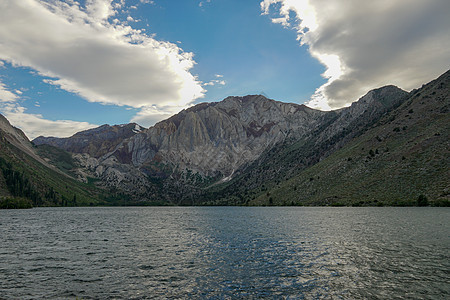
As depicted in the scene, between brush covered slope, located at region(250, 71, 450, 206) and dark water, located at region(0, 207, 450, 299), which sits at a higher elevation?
brush covered slope, located at region(250, 71, 450, 206)

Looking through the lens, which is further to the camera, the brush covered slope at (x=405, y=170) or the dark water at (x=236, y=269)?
the brush covered slope at (x=405, y=170)

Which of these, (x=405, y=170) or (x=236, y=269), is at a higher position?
(x=405, y=170)

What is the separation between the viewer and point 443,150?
14375cm

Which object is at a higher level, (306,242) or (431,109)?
(431,109)

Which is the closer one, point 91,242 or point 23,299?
point 23,299

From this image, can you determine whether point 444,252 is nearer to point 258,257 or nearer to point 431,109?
point 258,257

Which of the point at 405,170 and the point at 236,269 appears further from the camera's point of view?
the point at 405,170

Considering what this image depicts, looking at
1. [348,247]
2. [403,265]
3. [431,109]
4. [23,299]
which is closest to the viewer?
[23,299]

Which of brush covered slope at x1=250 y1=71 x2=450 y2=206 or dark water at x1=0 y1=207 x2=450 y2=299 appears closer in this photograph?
dark water at x1=0 y1=207 x2=450 y2=299

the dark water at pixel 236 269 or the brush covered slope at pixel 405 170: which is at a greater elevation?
the brush covered slope at pixel 405 170

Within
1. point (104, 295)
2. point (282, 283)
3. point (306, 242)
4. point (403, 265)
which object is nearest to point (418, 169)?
point (306, 242)

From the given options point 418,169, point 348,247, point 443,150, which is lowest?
point 348,247

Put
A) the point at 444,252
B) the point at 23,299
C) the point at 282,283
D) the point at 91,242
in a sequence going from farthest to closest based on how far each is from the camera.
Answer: the point at 91,242, the point at 444,252, the point at 282,283, the point at 23,299

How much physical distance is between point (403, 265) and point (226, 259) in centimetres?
2298
